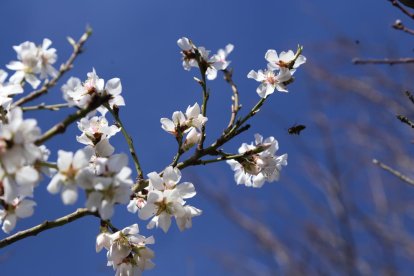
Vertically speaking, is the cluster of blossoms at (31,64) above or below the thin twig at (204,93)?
above

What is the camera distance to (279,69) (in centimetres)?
171

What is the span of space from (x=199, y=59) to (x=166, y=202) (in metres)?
0.59

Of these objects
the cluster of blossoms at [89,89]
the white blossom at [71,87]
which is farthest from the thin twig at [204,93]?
the white blossom at [71,87]

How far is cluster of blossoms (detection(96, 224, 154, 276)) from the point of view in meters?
1.47

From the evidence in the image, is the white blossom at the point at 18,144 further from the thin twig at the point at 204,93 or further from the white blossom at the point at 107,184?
the thin twig at the point at 204,93

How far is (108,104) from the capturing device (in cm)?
156

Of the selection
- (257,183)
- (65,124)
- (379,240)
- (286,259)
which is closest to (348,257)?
(379,240)

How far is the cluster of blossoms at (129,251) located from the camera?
1.47m

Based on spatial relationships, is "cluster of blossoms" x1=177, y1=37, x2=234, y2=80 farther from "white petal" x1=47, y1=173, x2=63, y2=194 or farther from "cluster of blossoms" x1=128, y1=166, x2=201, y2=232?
"white petal" x1=47, y1=173, x2=63, y2=194

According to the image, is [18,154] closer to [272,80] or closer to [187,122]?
[187,122]

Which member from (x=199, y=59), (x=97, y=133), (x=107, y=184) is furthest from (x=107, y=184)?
(x=199, y=59)

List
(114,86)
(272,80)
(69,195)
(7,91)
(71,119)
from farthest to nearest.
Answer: (272,80)
(114,86)
(7,91)
(69,195)
(71,119)

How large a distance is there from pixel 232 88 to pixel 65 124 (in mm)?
924

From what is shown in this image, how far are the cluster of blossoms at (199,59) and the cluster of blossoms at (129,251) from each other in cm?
63
